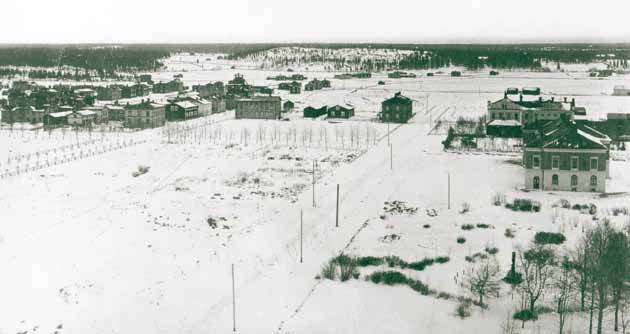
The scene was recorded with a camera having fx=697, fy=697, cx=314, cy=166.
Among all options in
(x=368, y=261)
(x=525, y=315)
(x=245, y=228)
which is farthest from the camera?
(x=245, y=228)

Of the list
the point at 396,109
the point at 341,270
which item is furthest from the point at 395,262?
the point at 396,109

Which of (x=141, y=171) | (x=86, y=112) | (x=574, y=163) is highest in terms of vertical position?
(x=86, y=112)

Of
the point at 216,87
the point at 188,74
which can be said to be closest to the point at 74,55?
the point at 188,74

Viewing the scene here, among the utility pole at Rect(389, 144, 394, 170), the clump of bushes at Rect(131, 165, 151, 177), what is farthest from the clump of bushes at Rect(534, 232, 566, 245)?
the clump of bushes at Rect(131, 165, 151, 177)

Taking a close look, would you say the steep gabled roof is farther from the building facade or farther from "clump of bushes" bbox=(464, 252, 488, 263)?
the building facade

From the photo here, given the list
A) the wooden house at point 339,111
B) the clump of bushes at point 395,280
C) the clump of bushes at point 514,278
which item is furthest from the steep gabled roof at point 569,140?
the wooden house at point 339,111

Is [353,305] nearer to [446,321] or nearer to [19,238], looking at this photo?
[446,321]

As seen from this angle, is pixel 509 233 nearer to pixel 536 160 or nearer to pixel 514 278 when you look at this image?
pixel 514 278
